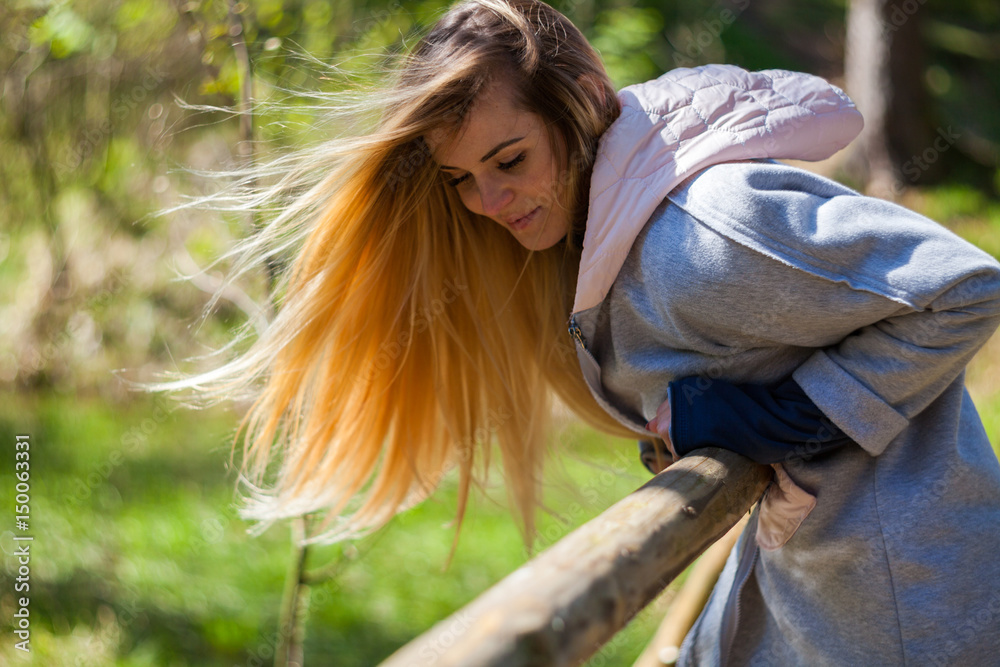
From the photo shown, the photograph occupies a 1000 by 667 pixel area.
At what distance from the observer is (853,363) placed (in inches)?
51.9

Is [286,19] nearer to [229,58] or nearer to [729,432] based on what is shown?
[229,58]

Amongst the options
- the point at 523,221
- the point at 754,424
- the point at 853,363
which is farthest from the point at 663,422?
the point at 523,221

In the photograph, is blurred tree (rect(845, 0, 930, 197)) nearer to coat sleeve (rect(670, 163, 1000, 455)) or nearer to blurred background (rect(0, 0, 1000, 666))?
blurred background (rect(0, 0, 1000, 666))

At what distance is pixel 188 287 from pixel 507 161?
445 centimetres

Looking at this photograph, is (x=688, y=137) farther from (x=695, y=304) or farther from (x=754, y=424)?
(x=754, y=424)

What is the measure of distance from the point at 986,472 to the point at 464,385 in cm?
110

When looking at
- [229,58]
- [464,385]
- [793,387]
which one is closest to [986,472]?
[793,387]

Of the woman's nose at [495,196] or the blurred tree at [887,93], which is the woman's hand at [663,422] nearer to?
the woman's nose at [495,196]

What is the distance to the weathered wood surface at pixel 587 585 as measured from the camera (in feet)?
2.23

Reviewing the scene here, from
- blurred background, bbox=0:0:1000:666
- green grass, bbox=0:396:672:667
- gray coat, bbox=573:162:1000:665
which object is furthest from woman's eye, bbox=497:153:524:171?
green grass, bbox=0:396:672:667

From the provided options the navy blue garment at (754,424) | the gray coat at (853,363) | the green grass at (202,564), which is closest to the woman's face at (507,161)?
the gray coat at (853,363)

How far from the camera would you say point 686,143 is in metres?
1.43

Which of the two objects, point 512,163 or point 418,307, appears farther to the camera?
point 418,307

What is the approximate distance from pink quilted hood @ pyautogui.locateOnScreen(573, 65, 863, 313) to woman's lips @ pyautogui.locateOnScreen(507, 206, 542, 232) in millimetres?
169
